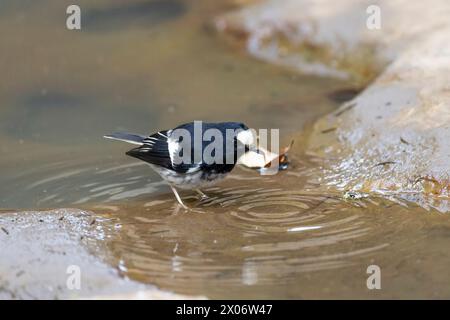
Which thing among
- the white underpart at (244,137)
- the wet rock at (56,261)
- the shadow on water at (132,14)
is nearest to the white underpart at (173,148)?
the white underpart at (244,137)

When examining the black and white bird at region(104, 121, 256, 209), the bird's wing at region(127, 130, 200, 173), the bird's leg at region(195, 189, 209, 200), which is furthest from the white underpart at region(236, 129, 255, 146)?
the bird's leg at region(195, 189, 209, 200)

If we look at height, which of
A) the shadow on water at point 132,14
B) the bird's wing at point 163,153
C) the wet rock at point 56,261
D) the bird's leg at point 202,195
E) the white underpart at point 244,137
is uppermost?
the shadow on water at point 132,14

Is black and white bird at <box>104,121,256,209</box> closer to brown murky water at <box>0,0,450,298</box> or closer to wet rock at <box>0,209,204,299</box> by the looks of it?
brown murky water at <box>0,0,450,298</box>

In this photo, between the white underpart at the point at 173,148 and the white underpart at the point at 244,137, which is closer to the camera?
the white underpart at the point at 244,137

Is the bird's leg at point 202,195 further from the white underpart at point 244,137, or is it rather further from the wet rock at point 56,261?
the wet rock at point 56,261

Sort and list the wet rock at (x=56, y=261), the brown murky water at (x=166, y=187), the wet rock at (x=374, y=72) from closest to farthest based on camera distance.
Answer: the wet rock at (x=56, y=261) → the brown murky water at (x=166, y=187) → the wet rock at (x=374, y=72)
